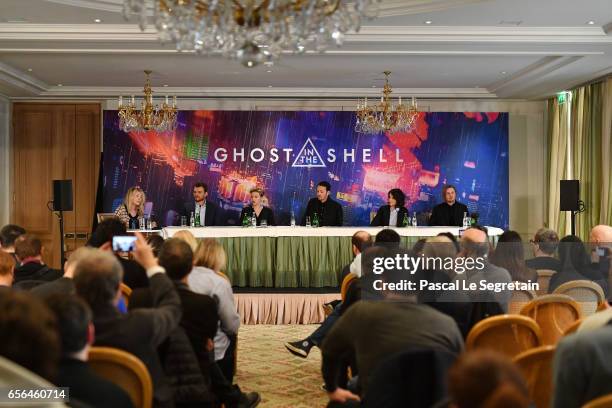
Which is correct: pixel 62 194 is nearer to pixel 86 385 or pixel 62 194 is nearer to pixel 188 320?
pixel 188 320

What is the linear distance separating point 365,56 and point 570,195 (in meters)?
4.05

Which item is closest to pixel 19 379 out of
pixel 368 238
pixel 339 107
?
pixel 368 238

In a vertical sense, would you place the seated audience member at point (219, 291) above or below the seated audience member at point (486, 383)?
below

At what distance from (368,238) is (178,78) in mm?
6123

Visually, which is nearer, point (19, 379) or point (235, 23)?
point (19, 379)

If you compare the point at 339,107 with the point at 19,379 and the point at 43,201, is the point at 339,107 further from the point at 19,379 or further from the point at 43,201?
the point at 19,379

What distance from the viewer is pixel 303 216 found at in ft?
41.9

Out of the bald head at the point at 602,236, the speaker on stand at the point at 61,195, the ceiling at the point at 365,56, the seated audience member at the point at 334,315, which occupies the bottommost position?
the seated audience member at the point at 334,315

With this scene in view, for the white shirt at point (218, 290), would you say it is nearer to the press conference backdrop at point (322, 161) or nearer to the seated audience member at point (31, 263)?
the seated audience member at point (31, 263)

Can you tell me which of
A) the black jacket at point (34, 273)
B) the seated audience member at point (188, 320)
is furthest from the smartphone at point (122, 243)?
the black jacket at point (34, 273)

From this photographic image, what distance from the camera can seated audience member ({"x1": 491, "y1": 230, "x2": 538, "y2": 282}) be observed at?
5074 mm

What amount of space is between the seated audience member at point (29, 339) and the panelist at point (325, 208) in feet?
31.8

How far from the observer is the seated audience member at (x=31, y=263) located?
5.12 meters

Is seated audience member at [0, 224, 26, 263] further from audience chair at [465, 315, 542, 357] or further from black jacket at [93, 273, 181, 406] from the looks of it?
audience chair at [465, 315, 542, 357]
